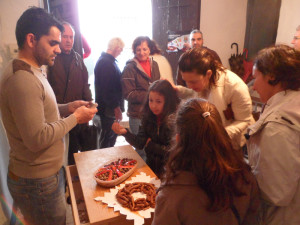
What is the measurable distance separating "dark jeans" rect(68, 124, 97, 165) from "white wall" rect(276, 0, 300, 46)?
3.02 metres

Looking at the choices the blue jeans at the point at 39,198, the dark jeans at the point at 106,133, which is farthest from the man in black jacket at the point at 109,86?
the blue jeans at the point at 39,198

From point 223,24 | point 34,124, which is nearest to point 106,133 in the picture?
point 34,124

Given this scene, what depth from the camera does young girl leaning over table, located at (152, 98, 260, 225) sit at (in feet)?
2.63

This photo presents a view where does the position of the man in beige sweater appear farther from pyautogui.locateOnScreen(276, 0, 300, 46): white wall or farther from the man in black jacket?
pyautogui.locateOnScreen(276, 0, 300, 46): white wall

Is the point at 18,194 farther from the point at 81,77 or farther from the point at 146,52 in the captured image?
the point at 146,52

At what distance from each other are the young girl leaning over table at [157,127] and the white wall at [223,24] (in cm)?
259

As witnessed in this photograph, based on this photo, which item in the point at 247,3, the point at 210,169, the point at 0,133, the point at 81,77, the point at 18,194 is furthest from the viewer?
the point at 247,3

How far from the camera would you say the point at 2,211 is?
5.28 ft

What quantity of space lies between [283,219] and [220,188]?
442 millimetres

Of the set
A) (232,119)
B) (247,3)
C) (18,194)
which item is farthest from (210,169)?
(247,3)

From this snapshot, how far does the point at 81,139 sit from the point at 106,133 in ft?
1.30

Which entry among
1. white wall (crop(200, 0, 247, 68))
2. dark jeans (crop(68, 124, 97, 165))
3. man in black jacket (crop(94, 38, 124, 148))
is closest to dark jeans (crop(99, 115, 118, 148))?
man in black jacket (crop(94, 38, 124, 148))

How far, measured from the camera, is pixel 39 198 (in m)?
1.28

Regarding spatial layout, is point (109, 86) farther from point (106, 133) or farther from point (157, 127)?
point (157, 127)
